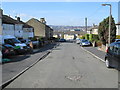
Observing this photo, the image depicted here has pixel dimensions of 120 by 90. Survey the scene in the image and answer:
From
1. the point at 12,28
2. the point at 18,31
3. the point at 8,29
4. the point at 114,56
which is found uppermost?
the point at 12,28

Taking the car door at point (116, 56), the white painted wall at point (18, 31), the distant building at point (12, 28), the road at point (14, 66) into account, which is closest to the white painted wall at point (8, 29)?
the distant building at point (12, 28)

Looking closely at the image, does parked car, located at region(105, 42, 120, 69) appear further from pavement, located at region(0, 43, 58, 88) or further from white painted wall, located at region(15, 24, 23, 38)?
white painted wall, located at region(15, 24, 23, 38)

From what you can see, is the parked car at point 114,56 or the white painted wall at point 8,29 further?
the white painted wall at point 8,29

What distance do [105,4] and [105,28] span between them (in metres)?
7.63

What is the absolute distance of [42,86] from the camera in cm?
719

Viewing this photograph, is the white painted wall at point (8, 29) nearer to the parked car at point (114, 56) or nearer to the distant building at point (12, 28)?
the distant building at point (12, 28)

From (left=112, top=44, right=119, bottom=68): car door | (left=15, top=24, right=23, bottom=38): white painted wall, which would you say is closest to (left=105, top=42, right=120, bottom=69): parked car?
(left=112, top=44, right=119, bottom=68): car door

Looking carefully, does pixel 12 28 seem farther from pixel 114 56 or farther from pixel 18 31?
pixel 114 56

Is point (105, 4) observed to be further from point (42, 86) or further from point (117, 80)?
point (42, 86)

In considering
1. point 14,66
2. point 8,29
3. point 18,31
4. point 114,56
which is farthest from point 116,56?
point 18,31

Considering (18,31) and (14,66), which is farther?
(18,31)

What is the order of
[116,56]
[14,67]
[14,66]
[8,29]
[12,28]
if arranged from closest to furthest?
[116,56] < [14,67] < [14,66] < [8,29] < [12,28]

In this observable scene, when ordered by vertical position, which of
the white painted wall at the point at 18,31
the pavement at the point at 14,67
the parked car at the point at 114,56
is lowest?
the pavement at the point at 14,67

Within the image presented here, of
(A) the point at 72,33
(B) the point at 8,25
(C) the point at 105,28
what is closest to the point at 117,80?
(C) the point at 105,28
